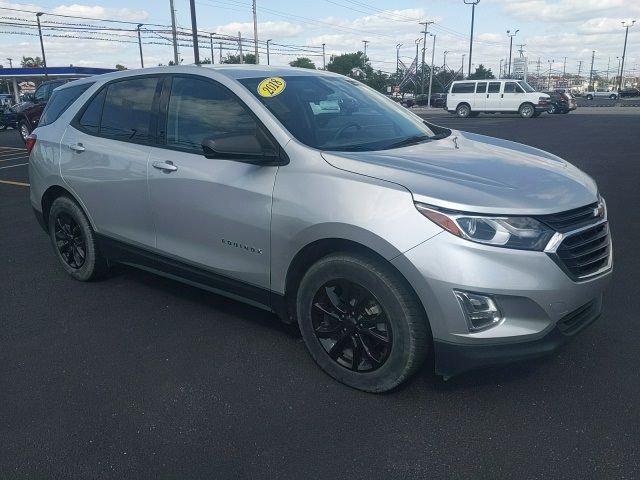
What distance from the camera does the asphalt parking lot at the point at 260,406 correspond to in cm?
255

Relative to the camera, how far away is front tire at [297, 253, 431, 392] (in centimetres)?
279

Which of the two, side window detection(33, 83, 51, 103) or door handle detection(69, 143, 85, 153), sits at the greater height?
door handle detection(69, 143, 85, 153)

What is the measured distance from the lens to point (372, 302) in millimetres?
2934

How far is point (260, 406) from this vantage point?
9.91 feet

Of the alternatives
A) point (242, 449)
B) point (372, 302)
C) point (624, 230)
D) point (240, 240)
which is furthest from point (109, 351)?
point (624, 230)

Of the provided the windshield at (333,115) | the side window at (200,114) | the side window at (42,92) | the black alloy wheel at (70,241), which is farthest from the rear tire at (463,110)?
the side window at (200,114)

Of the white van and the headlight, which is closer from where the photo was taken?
the headlight

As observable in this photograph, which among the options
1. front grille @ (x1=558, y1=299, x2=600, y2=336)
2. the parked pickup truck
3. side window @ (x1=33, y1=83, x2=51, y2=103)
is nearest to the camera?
front grille @ (x1=558, y1=299, x2=600, y2=336)

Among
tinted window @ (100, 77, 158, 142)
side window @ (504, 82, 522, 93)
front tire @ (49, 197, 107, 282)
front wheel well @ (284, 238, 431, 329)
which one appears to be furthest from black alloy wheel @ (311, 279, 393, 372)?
side window @ (504, 82, 522, 93)

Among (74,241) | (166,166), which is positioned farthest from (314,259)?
(74,241)

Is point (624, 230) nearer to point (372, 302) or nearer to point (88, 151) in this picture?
point (372, 302)

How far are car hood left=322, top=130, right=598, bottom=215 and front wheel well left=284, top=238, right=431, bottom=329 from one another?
37 cm

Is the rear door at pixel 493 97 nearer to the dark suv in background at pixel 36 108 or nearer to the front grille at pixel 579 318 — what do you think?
the dark suv in background at pixel 36 108

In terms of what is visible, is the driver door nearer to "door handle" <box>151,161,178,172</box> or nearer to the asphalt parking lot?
"door handle" <box>151,161,178,172</box>
